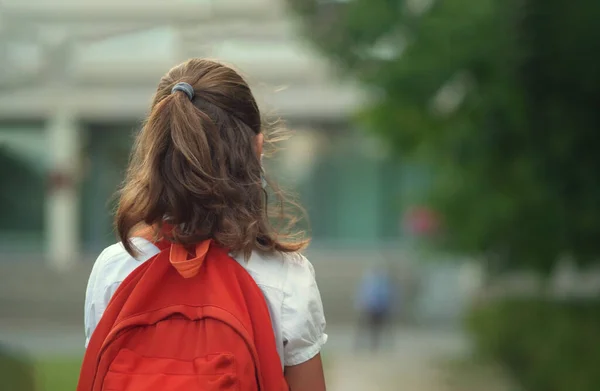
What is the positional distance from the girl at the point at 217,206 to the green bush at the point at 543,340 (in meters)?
7.15

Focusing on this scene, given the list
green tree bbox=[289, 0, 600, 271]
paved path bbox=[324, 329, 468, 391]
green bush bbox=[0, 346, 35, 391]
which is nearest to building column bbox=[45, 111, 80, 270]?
paved path bbox=[324, 329, 468, 391]

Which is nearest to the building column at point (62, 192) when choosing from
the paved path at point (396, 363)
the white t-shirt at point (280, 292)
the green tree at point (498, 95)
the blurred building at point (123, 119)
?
the blurred building at point (123, 119)

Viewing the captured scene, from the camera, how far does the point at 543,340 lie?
12.1m

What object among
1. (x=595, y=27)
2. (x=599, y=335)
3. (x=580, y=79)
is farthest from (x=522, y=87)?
(x=599, y=335)

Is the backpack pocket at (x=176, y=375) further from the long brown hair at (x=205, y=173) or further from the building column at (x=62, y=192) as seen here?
the building column at (x=62, y=192)

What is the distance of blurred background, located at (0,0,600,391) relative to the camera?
9281mm

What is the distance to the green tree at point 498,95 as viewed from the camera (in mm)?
8164

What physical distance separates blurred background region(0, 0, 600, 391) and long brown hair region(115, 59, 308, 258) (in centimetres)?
26

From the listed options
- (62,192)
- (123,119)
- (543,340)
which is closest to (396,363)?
(543,340)

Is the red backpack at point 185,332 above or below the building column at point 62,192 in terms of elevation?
above

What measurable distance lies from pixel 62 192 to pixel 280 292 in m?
26.7

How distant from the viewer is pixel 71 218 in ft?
92.8

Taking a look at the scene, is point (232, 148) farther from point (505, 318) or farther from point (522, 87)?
point (505, 318)

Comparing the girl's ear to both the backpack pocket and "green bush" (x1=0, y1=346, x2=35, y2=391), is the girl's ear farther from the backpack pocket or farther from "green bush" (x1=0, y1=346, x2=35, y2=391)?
"green bush" (x1=0, y1=346, x2=35, y2=391)
